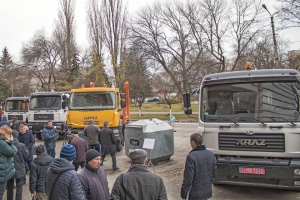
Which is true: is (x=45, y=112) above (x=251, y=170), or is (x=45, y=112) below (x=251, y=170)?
above

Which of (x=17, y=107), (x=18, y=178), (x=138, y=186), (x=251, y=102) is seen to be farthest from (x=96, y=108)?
(x=138, y=186)

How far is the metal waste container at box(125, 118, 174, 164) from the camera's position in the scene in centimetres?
930

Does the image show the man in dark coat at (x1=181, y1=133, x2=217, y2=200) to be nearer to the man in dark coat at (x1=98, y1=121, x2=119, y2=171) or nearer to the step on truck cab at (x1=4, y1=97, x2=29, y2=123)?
the man in dark coat at (x1=98, y1=121, x2=119, y2=171)

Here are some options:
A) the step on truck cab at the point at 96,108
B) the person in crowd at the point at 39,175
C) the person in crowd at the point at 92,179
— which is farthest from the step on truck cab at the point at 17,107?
the person in crowd at the point at 92,179

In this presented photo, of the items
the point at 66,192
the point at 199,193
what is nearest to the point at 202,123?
the point at 199,193

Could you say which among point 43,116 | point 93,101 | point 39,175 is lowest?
point 39,175

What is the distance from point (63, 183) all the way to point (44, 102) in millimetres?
13404

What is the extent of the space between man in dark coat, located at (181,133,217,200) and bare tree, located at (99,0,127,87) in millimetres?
26559

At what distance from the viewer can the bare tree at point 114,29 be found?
103 feet

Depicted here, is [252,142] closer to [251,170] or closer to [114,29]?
[251,170]

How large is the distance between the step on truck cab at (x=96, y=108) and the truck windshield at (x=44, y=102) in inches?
153

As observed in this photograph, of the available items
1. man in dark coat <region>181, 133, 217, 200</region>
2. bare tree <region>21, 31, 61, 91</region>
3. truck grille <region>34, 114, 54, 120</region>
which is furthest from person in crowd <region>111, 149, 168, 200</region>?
bare tree <region>21, 31, 61, 91</region>

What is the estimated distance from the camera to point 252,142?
6008mm

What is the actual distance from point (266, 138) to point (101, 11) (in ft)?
99.8
